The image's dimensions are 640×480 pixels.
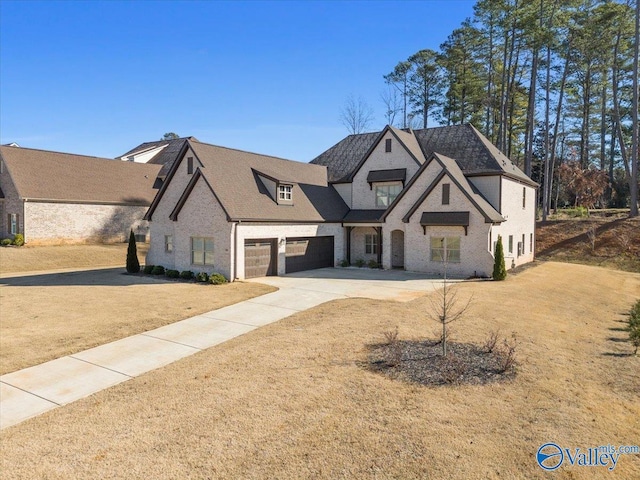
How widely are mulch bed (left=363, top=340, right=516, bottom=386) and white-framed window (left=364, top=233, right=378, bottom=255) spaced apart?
1942 cm

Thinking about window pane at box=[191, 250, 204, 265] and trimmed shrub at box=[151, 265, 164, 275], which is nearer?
window pane at box=[191, 250, 204, 265]

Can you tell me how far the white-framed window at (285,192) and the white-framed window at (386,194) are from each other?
22.8 ft

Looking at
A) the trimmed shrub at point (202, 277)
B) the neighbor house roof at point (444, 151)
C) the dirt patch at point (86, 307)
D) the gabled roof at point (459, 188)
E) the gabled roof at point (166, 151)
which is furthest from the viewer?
the gabled roof at point (166, 151)

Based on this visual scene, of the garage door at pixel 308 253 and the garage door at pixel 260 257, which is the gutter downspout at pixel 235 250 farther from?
the garage door at pixel 308 253

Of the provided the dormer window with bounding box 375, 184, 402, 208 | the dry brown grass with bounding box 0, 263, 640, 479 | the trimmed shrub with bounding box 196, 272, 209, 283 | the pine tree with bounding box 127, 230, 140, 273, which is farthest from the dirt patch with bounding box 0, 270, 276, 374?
the dormer window with bounding box 375, 184, 402, 208

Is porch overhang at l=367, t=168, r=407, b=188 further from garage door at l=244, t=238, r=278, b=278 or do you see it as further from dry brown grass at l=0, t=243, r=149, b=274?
dry brown grass at l=0, t=243, r=149, b=274

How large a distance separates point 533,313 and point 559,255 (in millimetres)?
23837

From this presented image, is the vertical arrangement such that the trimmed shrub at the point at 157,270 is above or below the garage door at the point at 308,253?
below

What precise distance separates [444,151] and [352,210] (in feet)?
26.0

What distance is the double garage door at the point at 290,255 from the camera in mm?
23547

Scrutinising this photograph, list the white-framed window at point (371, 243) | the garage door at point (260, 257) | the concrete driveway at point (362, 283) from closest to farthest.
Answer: the concrete driveway at point (362, 283) < the garage door at point (260, 257) < the white-framed window at point (371, 243)

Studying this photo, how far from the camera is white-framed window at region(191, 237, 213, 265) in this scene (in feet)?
76.7

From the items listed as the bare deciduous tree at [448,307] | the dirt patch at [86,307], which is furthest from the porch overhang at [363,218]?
the dirt patch at [86,307]

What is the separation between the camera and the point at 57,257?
3112cm
